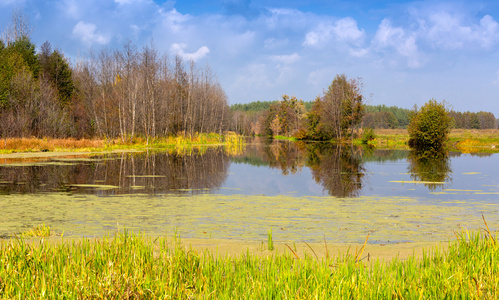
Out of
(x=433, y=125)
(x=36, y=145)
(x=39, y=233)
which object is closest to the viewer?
(x=39, y=233)

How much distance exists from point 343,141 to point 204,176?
4918 cm

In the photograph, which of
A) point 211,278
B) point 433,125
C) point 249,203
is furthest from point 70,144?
point 433,125

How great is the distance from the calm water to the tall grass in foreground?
5.40 ft

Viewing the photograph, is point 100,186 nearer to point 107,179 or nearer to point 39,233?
Answer: point 107,179

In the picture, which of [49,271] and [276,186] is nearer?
[49,271]

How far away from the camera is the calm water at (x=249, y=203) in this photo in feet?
26.2

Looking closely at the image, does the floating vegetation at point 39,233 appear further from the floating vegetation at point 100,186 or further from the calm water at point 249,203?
the floating vegetation at point 100,186

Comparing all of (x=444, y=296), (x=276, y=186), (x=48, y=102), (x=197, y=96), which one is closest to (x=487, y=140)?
(x=197, y=96)

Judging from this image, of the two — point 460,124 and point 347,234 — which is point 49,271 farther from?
point 460,124

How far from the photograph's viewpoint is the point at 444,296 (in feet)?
13.0

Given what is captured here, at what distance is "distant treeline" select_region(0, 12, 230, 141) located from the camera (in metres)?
40.6

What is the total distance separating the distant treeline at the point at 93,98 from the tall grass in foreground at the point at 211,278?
32.1 meters

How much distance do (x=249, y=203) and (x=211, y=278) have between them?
663 centimetres

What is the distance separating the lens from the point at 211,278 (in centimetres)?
454
